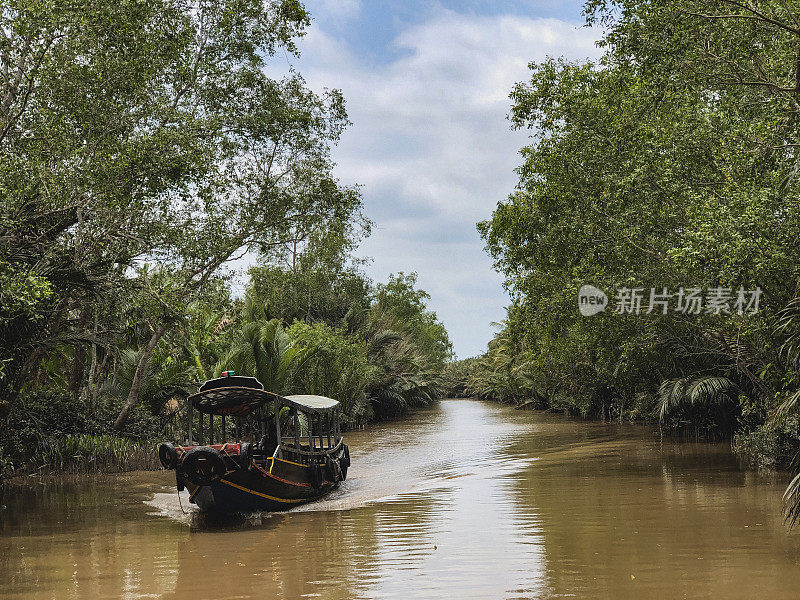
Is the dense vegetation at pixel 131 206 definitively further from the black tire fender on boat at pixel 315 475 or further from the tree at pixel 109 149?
the black tire fender on boat at pixel 315 475

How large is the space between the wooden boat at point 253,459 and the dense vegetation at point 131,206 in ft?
5.29

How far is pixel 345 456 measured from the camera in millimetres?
16453

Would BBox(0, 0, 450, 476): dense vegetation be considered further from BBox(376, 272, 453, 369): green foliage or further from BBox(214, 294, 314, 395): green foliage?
BBox(376, 272, 453, 369): green foliage

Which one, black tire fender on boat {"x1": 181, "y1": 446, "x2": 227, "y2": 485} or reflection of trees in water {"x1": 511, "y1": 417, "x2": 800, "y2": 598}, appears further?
black tire fender on boat {"x1": 181, "y1": 446, "x2": 227, "y2": 485}

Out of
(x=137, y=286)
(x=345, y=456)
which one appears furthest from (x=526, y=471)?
(x=137, y=286)

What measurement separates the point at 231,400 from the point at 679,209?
9.80 meters

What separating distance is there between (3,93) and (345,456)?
31.4ft

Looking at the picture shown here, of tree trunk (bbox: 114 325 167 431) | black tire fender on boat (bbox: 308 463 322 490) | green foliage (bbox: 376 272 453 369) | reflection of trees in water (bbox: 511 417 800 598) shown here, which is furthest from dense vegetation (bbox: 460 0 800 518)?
green foliage (bbox: 376 272 453 369)

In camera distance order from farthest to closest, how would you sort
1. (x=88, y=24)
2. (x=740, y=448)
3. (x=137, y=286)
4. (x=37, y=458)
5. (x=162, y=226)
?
(x=740, y=448)
(x=37, y=458)
(x=162, y=226)
(x=137, y=286)
(x=88, y=24)

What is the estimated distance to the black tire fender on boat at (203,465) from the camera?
1106 centimetres

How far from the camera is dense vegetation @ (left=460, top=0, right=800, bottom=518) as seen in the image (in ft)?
36.4

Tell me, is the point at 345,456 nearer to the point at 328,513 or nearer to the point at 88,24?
the point at 328,513

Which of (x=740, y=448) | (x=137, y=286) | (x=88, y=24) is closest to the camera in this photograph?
(x=88, y=24)

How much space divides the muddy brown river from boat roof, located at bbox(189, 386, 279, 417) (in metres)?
1.82
